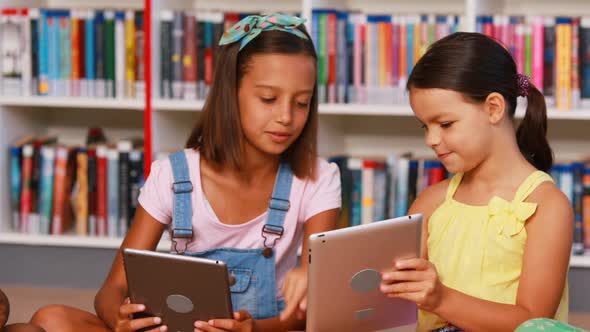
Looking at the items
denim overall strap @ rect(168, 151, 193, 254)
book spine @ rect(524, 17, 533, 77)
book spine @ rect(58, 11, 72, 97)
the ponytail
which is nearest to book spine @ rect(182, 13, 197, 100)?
book spine @ rect(58, 11, 72, 97)

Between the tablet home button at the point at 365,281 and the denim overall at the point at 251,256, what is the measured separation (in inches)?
13.6

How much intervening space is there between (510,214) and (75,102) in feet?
5.47

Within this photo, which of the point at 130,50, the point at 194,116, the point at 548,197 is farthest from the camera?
the point at 194,116

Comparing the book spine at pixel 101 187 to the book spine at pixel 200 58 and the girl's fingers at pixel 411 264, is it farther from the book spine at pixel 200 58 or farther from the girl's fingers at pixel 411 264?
the girl's fingers at pixel 411 264

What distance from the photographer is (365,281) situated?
1459 mm

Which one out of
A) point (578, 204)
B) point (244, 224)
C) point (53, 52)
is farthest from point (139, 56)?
point (578, 204)

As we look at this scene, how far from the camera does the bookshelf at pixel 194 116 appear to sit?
2.80m

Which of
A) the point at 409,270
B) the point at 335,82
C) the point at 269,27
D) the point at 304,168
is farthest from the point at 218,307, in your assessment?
the point at 335,82

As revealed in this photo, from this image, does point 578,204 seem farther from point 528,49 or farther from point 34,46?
point 34,46

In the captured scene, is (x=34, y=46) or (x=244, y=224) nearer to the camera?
(x=244, y=224)

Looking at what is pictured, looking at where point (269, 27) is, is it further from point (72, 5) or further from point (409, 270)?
point (72, 5)

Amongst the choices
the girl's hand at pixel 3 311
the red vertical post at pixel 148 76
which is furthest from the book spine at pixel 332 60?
the girl's hand at pixel 3 311

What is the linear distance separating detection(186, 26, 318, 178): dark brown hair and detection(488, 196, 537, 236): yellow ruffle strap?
0.38 meters

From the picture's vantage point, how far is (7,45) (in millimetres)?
2908
